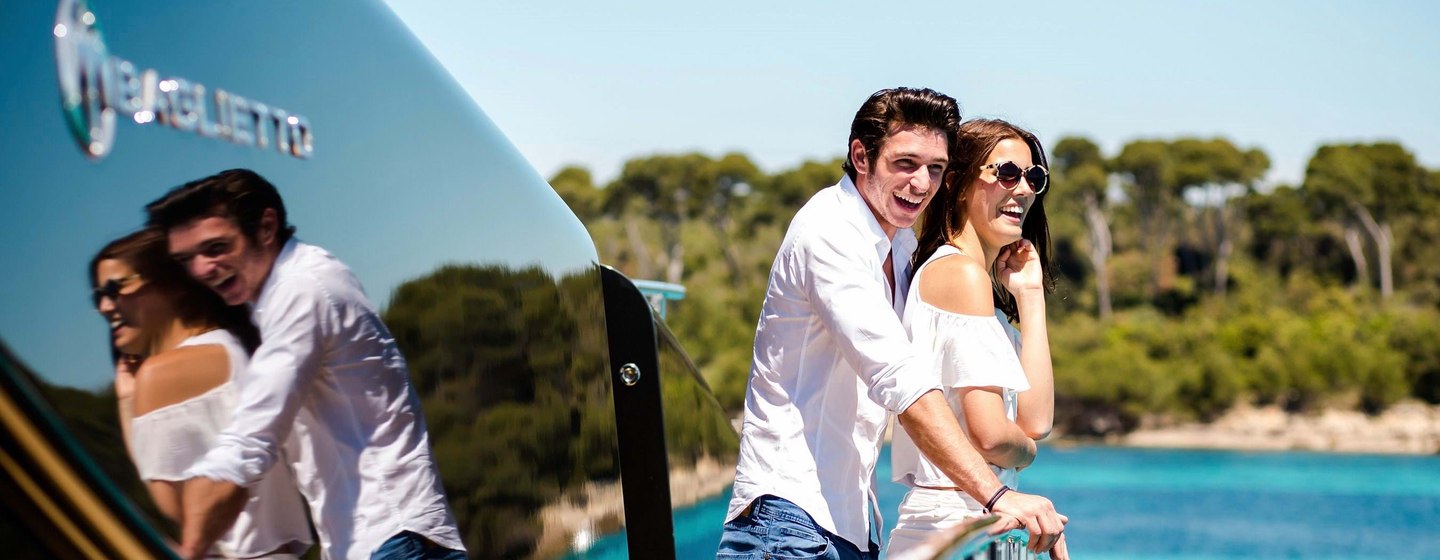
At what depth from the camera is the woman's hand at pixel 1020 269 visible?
314 centimetres

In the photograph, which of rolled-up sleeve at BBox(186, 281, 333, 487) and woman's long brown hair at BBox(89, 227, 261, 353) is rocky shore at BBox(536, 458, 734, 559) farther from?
woman's long brown hair at BBox(89, 227, 261, 353)

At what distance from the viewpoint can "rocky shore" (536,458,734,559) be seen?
242 centimetres

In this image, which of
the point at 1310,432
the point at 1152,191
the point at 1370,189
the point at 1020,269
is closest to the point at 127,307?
the point at 1020,269

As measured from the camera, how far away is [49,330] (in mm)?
1298

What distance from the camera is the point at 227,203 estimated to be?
155cm

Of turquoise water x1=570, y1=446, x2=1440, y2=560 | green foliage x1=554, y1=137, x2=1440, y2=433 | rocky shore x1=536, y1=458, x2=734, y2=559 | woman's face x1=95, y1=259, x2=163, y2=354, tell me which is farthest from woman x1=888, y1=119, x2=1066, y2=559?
green foliage x1=554, y1=137, x2=1440, y2=433

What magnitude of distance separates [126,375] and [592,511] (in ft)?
4.49

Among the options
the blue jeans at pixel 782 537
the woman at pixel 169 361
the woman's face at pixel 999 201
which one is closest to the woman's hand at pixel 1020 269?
the woman's face at pixel 999 201

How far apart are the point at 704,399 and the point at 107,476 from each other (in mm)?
2282

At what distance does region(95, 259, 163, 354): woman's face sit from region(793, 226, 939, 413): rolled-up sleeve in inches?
54.9

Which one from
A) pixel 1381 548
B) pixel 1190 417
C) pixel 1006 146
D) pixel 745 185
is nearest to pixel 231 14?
pixel 1006 146

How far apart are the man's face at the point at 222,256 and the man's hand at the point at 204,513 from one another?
19cm

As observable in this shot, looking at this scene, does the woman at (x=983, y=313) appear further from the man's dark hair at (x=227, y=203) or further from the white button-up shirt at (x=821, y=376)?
the man's dark hair at (x=227, y=203)

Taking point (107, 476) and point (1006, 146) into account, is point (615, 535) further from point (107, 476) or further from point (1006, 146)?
point (107, 476)
